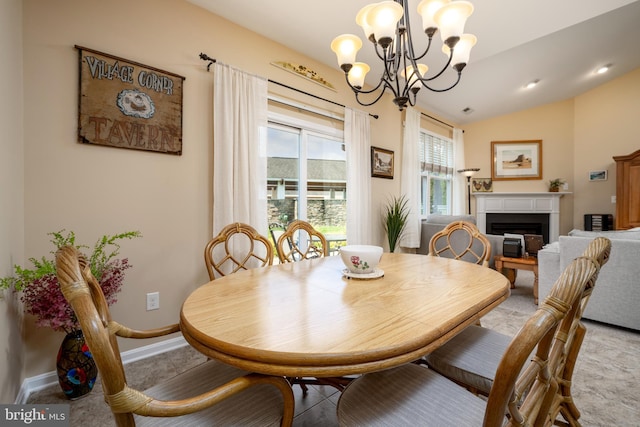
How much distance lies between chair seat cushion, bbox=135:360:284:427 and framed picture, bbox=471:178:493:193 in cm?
632

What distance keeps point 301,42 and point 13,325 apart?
295 cm

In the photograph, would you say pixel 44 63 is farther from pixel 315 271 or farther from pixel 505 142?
pixel 505 142

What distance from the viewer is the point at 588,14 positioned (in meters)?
2.34

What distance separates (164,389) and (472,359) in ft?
3.68

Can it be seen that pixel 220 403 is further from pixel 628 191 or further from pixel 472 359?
pixel 628 191

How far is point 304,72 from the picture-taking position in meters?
2.94

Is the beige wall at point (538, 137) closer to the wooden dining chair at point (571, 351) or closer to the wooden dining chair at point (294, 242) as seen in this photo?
the wooden dining chair at point (294, 242)

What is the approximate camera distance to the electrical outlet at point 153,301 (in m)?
1.98

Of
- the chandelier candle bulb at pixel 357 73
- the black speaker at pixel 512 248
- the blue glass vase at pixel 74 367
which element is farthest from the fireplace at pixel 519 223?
the blue glass vase at pixel 74 367

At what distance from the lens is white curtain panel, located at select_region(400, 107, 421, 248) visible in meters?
4.15

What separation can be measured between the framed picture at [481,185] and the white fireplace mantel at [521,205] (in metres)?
0.24

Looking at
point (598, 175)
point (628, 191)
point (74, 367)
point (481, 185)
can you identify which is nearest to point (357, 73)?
A: point (74, 367)

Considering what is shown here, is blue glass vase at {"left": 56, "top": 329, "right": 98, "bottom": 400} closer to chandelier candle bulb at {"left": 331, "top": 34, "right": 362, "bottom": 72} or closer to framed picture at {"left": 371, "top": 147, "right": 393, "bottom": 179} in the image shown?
chandelier candle bulb at {"left": 331, "top": 34, "right": 362, "bottom": 72}

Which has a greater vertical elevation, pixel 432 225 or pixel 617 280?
pixel 432 225
